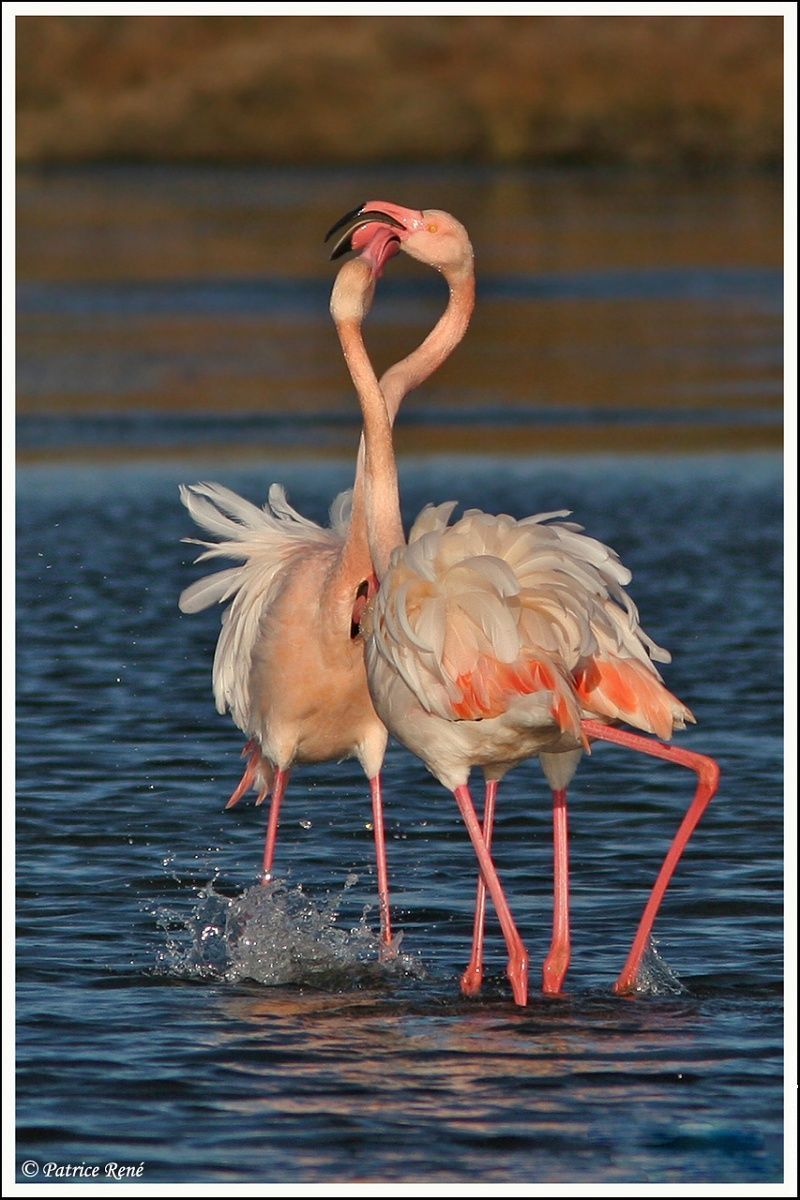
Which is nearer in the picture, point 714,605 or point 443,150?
point 714,605

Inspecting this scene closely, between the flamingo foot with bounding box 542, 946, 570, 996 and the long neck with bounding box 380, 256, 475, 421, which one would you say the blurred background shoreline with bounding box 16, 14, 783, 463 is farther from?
the flamingo foot with bounding box 542, 946, 570, 996

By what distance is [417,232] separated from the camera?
6875 millimetres

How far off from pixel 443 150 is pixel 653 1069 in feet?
115

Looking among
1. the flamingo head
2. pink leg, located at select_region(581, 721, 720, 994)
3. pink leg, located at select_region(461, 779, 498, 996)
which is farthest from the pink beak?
pink leg, located at select_region(461, 779, 498, 996)

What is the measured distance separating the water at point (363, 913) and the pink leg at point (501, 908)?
104 millimetres

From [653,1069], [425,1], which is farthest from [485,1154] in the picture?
[425,1]

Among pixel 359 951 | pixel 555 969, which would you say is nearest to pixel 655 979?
pixel 555 969

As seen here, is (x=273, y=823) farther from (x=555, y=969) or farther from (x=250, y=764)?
→ (x=555, y=969)

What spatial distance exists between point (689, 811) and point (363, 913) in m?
1.29

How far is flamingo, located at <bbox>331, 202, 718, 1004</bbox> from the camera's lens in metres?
6.16

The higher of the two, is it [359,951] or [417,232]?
[417,232]

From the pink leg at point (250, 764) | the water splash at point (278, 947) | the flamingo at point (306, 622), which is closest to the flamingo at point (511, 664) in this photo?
the water splash at point (278, 947)

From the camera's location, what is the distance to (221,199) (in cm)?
3612

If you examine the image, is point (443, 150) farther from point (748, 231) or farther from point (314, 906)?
point (314, 906)
